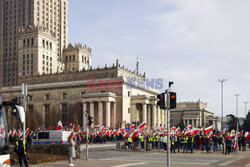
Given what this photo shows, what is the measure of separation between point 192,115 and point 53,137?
12509cm

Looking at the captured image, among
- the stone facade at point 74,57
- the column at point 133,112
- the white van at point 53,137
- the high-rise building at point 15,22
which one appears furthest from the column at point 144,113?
the stone facade at point 74,57

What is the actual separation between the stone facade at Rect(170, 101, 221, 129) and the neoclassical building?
58049 mm

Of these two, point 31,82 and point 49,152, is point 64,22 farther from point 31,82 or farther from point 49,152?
point 49,152

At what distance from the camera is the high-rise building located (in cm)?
13188

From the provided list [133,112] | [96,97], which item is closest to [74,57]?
[133,112]

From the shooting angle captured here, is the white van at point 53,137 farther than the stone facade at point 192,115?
No

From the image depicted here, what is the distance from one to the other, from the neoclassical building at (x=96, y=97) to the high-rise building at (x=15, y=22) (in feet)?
124

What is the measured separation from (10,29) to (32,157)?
125 meters

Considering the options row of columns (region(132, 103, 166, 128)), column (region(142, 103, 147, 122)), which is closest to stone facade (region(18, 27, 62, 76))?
row of columns (region(132, 103, 166, 128))

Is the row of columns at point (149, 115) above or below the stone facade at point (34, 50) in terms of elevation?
below

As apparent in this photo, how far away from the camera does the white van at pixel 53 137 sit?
33812 millimetres

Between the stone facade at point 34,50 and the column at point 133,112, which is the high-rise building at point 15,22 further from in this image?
the column at point 133,112

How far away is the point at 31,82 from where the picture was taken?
98.1m

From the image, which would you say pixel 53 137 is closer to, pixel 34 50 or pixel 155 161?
pixel 155 161
